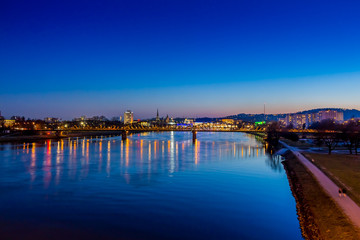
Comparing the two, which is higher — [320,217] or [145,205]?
[320,217]

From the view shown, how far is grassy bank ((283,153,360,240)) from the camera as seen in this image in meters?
10.3

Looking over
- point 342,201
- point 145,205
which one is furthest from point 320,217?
point 145,205

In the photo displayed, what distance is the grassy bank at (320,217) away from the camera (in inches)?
404

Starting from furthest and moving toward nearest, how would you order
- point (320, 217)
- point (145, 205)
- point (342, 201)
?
point (145, 205), point (342, 201), point (320, 217)

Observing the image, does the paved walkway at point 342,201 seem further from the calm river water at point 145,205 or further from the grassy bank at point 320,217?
the calm river water at point 145,205

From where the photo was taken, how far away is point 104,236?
11.4 m

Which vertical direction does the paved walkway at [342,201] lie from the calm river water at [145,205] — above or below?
above

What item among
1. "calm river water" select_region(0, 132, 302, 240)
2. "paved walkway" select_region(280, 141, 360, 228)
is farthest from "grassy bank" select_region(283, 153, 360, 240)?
"calm river water" select_region(0, 132, 302, 240)

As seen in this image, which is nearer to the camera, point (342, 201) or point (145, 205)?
point (342, 201)

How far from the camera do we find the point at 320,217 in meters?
12.1

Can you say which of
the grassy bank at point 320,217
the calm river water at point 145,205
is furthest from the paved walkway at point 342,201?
the calm river water at point 145,205

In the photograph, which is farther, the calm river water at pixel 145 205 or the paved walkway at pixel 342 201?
the calm river water at pixel 145 205

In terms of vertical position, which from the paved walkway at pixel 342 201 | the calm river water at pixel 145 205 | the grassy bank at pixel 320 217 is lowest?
the calm river water at pixel 145 205

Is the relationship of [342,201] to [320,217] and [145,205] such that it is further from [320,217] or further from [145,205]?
[145,205]
